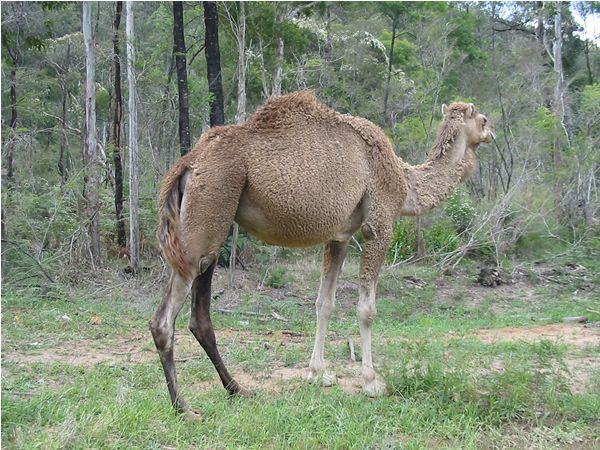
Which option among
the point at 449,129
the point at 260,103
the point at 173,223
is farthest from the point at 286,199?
the point at 260,103

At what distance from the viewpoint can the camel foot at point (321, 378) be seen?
19.3 feet

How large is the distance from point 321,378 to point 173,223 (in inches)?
81.7

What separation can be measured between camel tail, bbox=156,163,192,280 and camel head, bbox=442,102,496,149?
3391 mm

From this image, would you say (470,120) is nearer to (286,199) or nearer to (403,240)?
(286,199)

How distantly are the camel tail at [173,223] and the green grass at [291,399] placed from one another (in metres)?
1.04

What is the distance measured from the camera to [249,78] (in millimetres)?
18547

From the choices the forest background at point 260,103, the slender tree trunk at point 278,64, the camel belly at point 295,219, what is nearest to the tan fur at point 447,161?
the camel belly at point 295,219

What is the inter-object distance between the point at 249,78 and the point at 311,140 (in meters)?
13.6

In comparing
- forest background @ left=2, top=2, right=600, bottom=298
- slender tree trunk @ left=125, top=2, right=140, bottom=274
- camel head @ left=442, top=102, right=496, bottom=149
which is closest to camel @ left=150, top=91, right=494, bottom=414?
camel head @ left=442, top=102, right=496, bottom=149

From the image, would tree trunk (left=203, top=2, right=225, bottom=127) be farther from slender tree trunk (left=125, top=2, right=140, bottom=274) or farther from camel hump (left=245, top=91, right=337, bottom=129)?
camel hump (left=245, top=91, right=337, bottom=129)

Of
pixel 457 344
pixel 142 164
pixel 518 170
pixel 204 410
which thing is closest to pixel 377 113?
pixel 518 170

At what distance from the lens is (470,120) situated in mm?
7199

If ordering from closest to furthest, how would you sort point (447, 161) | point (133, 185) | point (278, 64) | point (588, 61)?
point (447, 161) < point (133, 185) < point (278, 64) < point (588, 61)

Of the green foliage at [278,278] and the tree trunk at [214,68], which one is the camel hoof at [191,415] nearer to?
the green foliage at [278,278]
